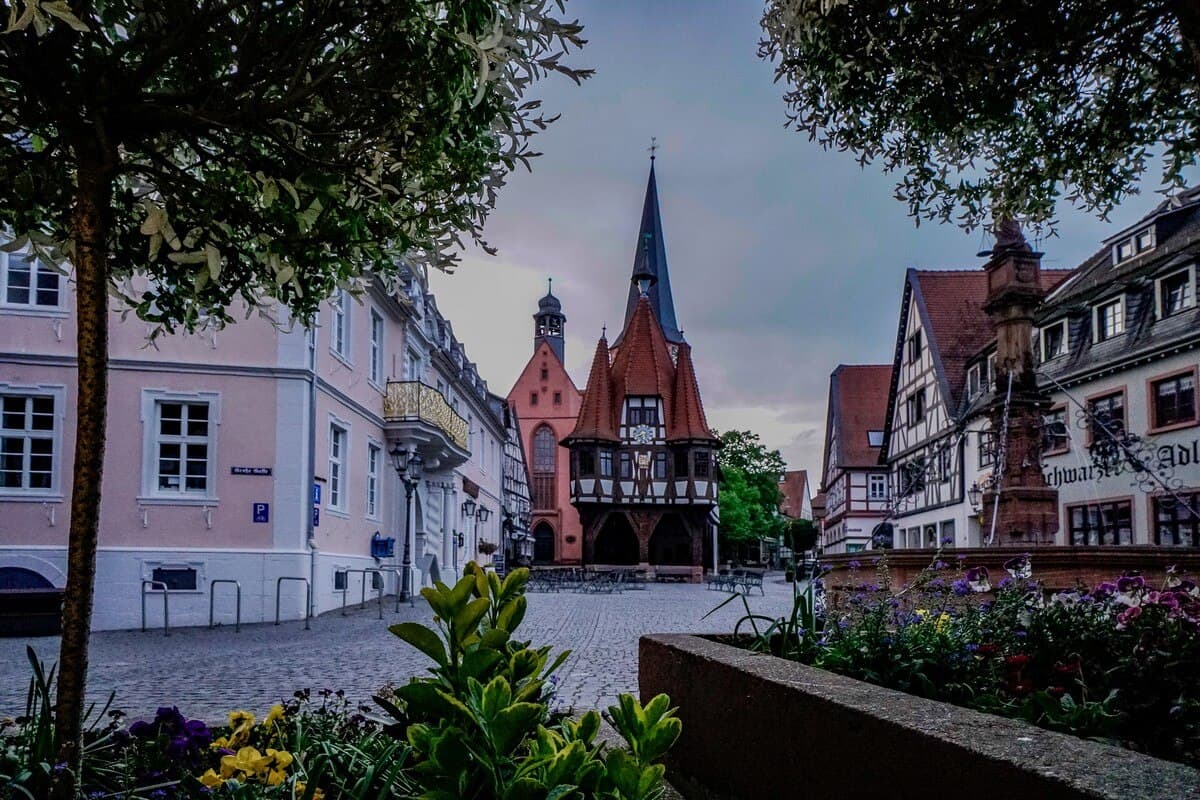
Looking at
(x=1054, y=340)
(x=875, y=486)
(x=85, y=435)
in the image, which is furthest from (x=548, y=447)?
(x=85, y=435)

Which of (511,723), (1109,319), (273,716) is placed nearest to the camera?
(511,723)

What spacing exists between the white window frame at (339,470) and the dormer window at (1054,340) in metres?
18.3

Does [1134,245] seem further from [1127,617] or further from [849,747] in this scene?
[849,747]

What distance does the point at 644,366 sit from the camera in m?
47.5

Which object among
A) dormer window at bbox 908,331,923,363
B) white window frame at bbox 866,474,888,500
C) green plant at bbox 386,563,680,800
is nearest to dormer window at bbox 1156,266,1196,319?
dormer window at bbox 908,331,923,363

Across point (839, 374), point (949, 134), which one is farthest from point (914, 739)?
point (839, 374)

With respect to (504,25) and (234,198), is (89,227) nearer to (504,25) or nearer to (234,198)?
(234,198)

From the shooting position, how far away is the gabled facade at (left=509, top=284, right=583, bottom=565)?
218 feet

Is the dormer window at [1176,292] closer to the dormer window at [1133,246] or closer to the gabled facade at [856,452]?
the dormer window at [1133,246]

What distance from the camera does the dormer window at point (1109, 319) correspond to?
23.2 metres

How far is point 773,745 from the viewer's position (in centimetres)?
273

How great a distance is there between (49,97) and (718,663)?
8.67 feet

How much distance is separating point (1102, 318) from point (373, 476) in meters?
17.7

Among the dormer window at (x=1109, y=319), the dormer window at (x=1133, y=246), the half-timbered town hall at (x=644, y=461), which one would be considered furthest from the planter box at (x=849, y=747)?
the half-timbered town hall at (x=644, y=461)
